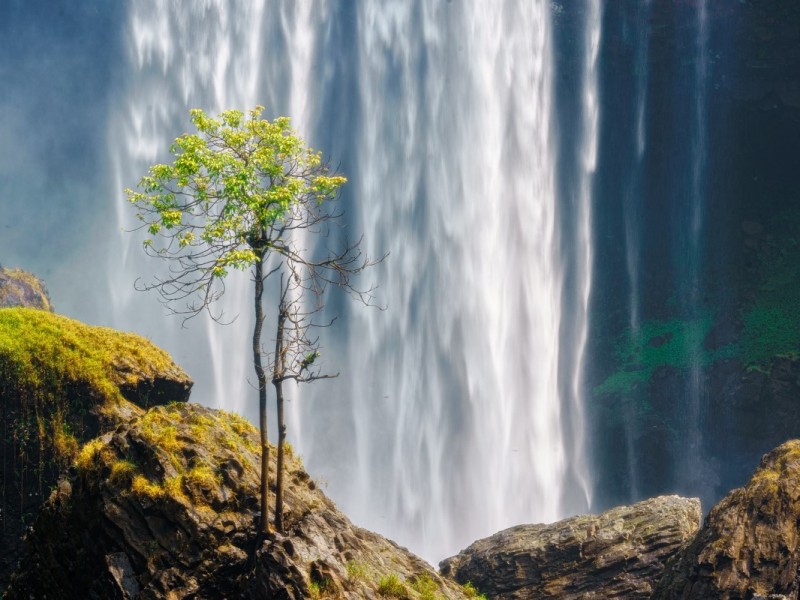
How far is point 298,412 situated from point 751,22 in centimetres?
2899

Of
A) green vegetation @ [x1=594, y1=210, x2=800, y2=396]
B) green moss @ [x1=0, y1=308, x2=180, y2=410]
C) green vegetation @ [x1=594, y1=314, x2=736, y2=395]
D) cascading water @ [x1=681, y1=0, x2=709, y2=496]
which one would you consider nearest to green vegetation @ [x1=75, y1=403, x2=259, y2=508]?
green moss @ [x1=0, y1=308, x2=180, y2=410]

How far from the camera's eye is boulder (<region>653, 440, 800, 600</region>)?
1124 cm

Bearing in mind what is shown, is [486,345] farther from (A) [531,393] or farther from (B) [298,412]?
(B) [298,412]

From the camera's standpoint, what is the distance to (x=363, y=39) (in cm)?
3794

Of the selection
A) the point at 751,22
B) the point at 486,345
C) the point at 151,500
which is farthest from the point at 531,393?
the point at 151,500

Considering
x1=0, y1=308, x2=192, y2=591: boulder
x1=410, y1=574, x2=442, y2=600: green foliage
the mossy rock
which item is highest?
the mossy rock

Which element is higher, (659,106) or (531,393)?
(659,106)

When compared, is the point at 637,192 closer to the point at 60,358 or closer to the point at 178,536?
the point at 60,358

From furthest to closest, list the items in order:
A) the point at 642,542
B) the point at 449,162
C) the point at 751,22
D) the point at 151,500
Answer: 1. the point at 449,162
2. the point at 751,22
3. the point at 642,542
4. the point at 151,500

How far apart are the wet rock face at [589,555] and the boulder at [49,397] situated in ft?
24.7

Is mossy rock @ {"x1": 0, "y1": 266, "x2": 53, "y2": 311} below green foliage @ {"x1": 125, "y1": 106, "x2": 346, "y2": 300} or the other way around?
the other way around

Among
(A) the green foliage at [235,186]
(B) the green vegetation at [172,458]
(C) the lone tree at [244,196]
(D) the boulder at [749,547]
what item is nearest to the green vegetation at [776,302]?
(D) the boulder at [749,547]

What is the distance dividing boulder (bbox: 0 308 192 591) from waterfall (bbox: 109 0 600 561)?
A: 2160cm

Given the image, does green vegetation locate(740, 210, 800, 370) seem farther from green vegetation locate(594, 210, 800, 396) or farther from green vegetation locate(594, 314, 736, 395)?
green vegetation locate(594, 314, 736, 395)
